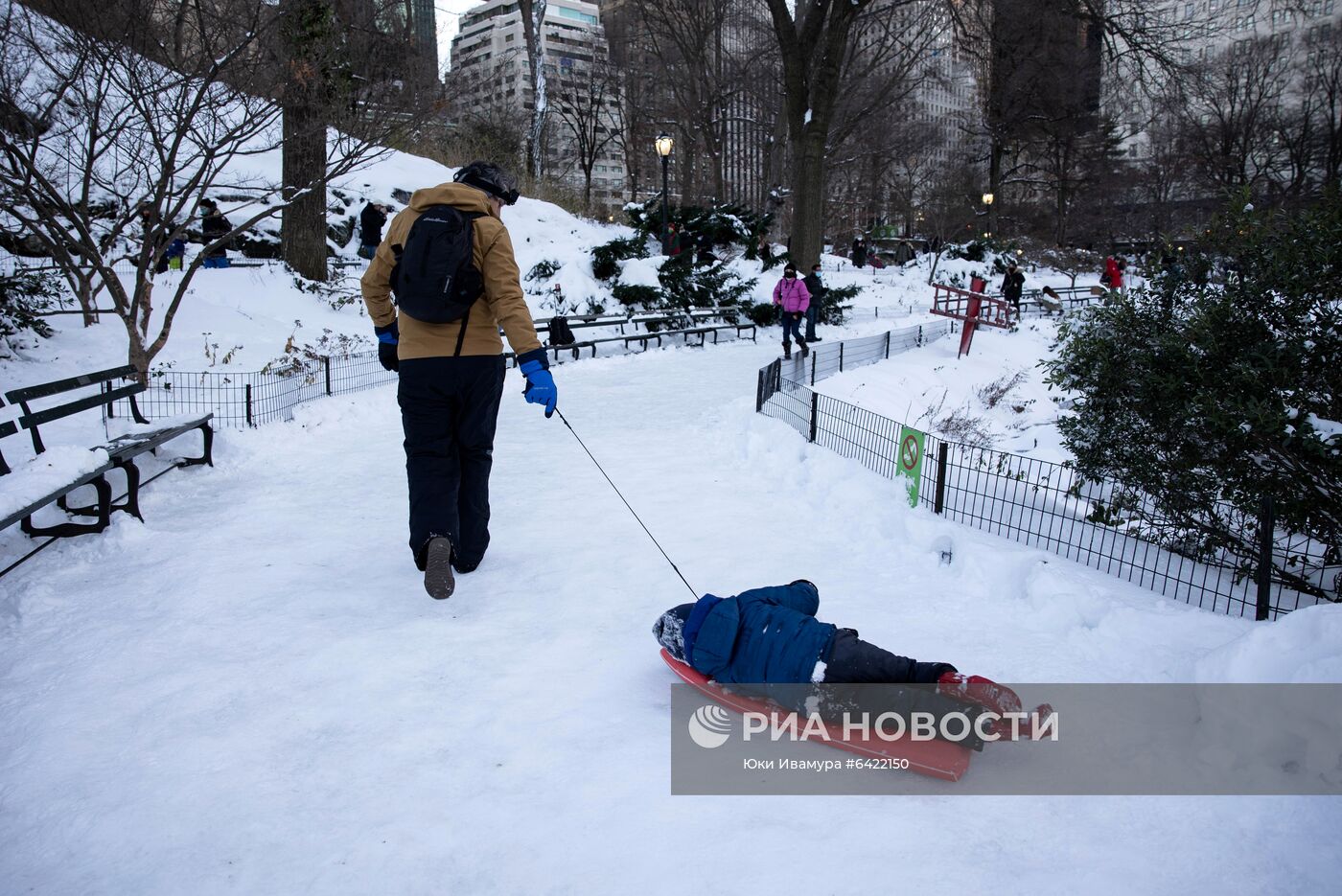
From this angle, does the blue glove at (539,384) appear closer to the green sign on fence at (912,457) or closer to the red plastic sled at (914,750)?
the red plastic sled at (914,750)

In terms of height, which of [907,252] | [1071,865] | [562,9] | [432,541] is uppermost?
A: [562,9]

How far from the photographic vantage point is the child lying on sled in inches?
124

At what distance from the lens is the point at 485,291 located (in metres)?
4.54

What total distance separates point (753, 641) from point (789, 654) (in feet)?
0.50

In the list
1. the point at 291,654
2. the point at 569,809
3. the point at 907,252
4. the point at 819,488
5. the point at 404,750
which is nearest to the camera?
the point at 569,809

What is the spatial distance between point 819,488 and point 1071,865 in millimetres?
4128

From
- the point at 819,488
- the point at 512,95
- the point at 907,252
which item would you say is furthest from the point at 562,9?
the point at 819,488

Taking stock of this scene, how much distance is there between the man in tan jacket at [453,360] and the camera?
446cm

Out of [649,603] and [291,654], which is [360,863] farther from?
[649,603]

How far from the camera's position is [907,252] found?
49312 mm

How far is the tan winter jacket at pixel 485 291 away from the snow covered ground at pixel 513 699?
1.37 m

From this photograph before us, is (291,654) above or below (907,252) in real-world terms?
below

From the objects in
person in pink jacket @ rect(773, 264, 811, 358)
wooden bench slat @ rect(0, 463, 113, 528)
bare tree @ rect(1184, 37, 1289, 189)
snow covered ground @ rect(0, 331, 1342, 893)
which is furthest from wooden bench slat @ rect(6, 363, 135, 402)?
bare tree @ rect(1184, 37, 1289, 189)

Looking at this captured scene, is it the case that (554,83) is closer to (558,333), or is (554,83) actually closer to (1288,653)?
(558,333)
